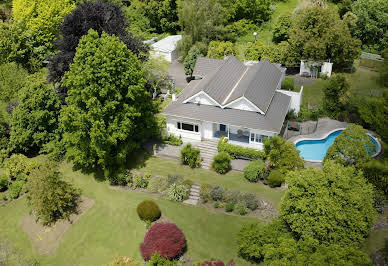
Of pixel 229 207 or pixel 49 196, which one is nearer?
pixel 49 196

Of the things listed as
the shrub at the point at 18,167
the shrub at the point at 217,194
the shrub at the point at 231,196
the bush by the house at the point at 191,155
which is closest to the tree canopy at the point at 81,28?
the shrub at the point at 18,167

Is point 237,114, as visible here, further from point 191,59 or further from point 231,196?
point 191,59

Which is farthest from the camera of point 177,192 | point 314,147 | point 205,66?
point 205,66

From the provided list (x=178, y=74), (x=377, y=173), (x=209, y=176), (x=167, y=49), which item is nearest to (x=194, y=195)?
(x=209, y=176)

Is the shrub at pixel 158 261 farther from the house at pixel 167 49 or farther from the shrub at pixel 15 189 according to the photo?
the house at pixel 167 49

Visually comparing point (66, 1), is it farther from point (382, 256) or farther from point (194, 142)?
point (382, 256)

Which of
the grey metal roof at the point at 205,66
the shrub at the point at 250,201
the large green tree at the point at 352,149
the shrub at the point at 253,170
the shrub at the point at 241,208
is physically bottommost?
the shrub at the point at 241,208

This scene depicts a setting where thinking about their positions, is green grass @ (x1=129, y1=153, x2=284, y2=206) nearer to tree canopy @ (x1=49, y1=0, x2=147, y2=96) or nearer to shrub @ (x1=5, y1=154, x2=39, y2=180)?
shrub @ (x1=5, y1=154, x2=39, y2=180)
